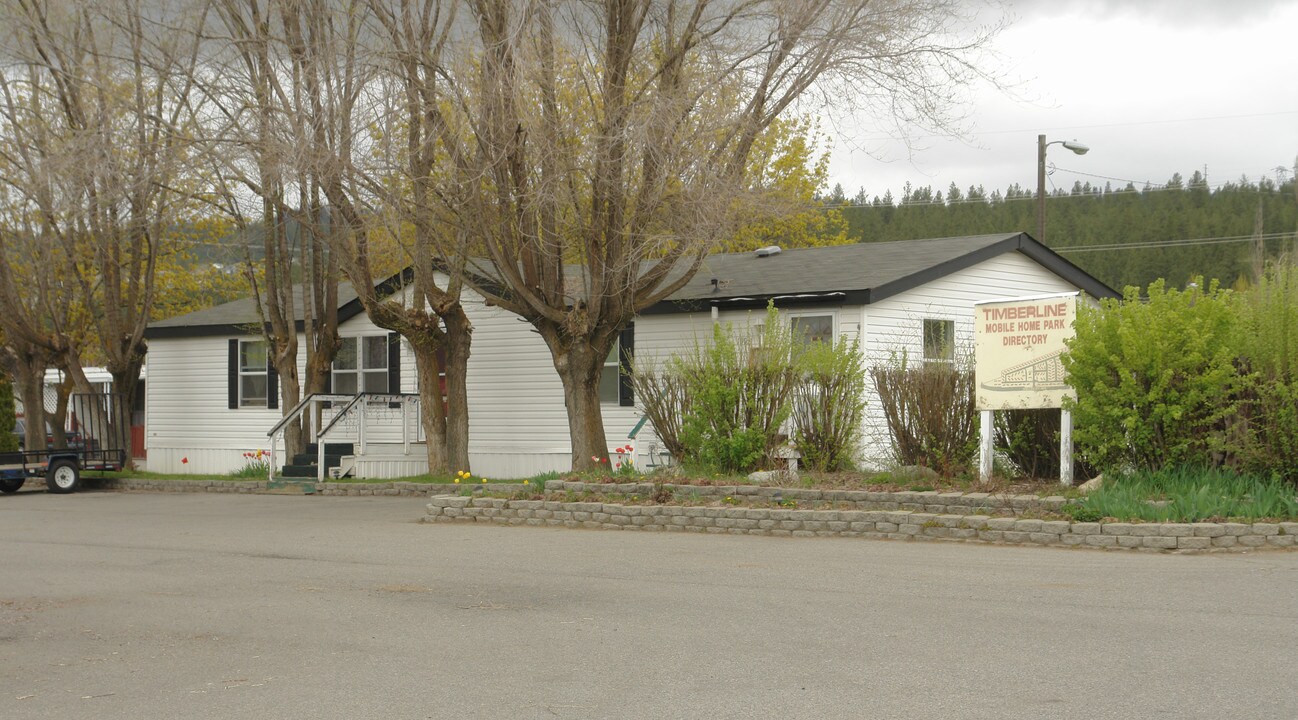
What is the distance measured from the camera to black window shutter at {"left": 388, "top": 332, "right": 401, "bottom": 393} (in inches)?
1025

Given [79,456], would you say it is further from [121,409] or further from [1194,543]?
[1194,543]

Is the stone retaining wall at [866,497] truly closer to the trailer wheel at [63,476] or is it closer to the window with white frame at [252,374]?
the trailer wheel at [63,476]

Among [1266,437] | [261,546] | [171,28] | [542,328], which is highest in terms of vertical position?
[171,28]

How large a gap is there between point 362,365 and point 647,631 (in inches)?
755

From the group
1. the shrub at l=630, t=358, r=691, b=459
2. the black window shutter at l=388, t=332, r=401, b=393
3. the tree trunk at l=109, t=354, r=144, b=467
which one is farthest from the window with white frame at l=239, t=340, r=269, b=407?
the shrub at l=630, t=358, r=691, b=459

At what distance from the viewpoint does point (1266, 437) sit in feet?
42.8

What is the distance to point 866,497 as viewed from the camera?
14.4 meters

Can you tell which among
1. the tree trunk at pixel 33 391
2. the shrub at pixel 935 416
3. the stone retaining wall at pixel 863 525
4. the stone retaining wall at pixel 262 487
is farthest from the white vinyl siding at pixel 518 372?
the stone retaining wall at pixel 863 525

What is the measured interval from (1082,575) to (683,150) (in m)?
8.33

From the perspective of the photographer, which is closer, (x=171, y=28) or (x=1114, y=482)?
(x=1114, y=482)

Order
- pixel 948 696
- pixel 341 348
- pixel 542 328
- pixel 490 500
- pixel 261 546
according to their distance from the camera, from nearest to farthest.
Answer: pixel 948 696, pixel 261 546, pixel 490 500, pixel 542 328, pixel 341 348

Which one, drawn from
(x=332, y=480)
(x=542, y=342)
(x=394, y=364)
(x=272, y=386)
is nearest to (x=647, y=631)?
(x=332, y=480)

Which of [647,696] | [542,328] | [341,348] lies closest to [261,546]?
[542,328]

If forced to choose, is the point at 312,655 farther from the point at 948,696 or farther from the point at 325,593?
the point at 948,696
